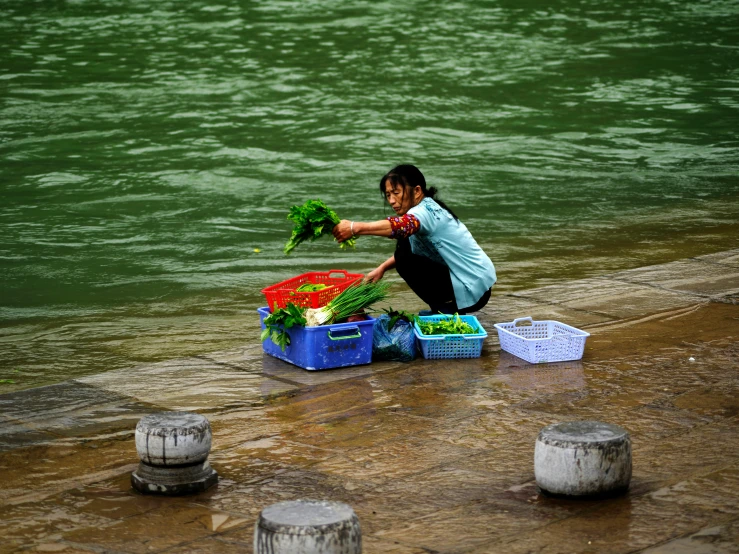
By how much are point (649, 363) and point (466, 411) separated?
1.36 m

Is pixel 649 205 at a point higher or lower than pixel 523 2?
lower

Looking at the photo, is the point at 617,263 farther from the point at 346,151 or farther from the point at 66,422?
the point at 346,151

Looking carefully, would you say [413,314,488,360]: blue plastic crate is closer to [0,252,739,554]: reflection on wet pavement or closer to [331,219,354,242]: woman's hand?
[0,252,739,554]: reflection on wet pavement

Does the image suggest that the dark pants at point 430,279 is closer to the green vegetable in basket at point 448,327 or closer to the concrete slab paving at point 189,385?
the green vegetable in basket at point 448,327

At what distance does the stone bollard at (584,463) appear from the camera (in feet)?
14.3

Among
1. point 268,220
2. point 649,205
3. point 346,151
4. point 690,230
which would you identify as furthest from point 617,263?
point 346,151

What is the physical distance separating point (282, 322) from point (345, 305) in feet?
1.28

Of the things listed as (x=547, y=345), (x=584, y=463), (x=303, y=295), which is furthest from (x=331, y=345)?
(x=584, y=463)

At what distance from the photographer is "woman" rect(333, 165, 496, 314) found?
6.97 meters

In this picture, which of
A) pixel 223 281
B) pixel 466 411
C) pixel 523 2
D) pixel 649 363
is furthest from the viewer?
pixel 523 2

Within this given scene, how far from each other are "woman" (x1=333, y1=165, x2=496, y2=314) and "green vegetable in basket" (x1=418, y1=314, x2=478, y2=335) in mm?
541

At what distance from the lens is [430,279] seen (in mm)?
7363

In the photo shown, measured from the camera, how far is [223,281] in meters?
10.4

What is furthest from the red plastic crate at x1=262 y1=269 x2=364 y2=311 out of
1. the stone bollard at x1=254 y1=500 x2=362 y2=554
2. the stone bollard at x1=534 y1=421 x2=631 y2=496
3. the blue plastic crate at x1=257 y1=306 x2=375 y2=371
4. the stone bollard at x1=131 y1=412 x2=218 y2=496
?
the stone bollard at x1=254 y1=500 x2=362 y2=554
